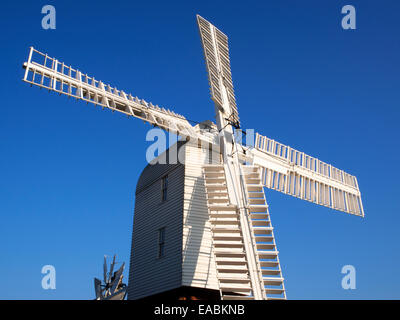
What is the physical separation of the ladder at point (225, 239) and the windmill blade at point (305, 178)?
133 inches

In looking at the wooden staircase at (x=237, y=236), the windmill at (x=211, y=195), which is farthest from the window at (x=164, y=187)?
the wooden staircase at (x=237, y=236)

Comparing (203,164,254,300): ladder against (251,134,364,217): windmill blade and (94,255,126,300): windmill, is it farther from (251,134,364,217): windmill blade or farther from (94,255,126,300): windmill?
(94,255,126,300): windmill

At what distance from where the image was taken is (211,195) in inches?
586

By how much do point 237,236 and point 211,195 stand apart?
1.87 m

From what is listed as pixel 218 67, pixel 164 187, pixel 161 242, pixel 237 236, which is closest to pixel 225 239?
pixel 237 236

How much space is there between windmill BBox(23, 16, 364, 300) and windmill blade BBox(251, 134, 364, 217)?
53mm

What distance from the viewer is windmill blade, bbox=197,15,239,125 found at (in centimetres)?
1822

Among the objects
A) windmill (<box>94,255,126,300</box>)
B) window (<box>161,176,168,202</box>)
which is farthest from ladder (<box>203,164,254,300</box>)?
windmill (<box>94,255,126,300</box>)

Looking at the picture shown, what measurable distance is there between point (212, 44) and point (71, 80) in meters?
8.28

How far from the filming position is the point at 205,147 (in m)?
17.7

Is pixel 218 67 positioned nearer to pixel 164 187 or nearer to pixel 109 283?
pixel 164 187
